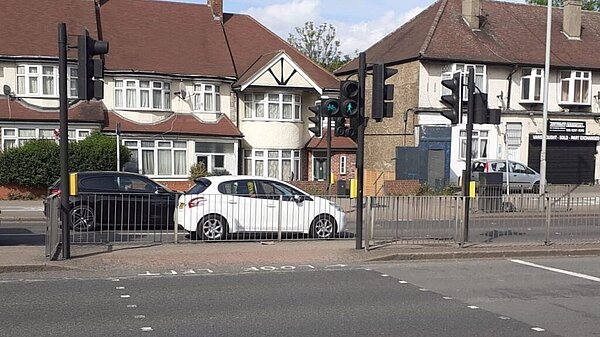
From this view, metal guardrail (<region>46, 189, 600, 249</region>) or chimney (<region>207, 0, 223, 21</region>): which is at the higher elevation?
chimney (<region>207, 0, 223, 21</region>)

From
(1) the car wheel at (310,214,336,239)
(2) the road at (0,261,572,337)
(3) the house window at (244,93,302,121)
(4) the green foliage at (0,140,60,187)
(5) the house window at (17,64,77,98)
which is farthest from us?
(3) the house window at (244,93,302,121)

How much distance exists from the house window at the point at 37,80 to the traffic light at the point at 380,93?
21343 mm

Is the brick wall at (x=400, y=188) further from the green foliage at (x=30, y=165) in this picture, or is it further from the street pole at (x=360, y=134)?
the street pole at (x=360, y=134)

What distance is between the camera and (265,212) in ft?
45.5

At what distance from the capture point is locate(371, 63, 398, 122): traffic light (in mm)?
12234

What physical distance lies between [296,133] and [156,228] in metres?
20.4

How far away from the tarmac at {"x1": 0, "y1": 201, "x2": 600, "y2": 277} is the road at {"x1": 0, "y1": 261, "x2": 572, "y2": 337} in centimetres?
72

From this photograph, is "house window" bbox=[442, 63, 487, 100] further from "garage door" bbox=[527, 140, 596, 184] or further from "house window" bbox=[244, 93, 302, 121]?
"house window" bbox=[244, 93, 302, 121]

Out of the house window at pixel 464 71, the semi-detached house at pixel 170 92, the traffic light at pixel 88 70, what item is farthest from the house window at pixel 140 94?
the traffic light at pixel 88 70

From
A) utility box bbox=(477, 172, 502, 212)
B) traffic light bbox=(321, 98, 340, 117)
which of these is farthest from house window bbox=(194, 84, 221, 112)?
traffic light bbox=(321, 98, 340, 117)

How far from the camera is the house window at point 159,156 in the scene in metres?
30.9

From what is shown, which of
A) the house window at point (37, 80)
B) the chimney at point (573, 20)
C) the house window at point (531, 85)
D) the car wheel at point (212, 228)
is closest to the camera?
the car wheel at point (212, 228)

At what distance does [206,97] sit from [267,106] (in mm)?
3221

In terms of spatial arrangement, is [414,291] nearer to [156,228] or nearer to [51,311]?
[51,311]
